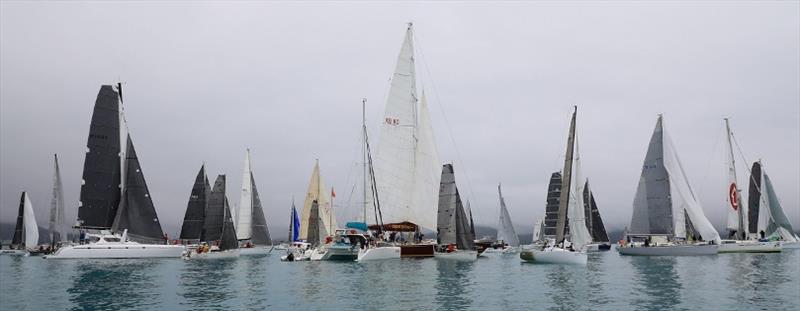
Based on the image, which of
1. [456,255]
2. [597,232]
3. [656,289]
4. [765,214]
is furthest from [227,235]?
[765,214]

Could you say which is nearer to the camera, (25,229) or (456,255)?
(456,255)

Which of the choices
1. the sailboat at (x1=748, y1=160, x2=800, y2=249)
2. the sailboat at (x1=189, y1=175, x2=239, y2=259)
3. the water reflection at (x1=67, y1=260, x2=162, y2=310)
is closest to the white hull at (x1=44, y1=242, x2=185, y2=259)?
the sailboat at (x1=189, y1=175, x2=239, y2=259)

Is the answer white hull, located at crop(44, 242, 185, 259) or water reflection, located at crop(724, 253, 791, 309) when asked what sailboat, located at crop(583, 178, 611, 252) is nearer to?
water reflection, located at crop(724, 253, 791, 309)

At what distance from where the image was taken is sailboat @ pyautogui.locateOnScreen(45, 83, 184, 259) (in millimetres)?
62375

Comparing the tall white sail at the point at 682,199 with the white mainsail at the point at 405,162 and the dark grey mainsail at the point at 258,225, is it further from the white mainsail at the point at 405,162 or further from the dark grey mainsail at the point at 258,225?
the dark grey mainsail at the point at 258,225

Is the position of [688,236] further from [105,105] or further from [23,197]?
[23,197]

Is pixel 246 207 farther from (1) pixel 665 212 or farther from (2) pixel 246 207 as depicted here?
(1) pixel 665 212

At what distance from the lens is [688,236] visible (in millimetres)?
68750

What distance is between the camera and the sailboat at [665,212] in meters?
64.1

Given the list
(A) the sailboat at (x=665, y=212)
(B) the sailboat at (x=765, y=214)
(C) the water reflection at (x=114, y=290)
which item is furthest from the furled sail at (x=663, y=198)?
(C) the water reflection at (x=114, y=290)

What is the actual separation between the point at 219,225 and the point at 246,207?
7.09 meters

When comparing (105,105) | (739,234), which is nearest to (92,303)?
(105,105)

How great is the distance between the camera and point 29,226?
100 m

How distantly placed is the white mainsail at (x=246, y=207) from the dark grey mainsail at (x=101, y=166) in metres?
18.4
